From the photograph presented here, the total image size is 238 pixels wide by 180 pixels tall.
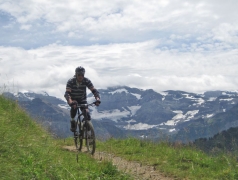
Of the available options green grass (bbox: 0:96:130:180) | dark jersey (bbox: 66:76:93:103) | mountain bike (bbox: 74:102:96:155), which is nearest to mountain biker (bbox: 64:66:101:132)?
dark jersey (bbox: 66:76:93:103)

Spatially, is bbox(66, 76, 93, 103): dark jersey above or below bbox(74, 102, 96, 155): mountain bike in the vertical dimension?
above

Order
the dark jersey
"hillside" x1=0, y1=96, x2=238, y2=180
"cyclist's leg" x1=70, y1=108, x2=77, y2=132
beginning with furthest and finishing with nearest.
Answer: "cyclist's leg" x1=70, y1=108, x2=77, y2=132 → the dark jersey → "hillside" x1=0, y1=96, x2=238, y2=180

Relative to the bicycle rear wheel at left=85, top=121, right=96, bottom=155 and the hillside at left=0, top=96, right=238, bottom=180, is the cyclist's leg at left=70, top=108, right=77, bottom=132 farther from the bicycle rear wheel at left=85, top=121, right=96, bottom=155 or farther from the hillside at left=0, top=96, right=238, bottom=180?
the hillside at left=0, top=96, right=238, bottom=180

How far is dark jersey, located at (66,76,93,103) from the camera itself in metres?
12.3

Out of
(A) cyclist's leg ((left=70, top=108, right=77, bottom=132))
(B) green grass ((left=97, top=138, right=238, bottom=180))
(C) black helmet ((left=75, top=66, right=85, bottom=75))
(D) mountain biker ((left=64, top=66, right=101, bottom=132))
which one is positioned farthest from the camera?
(A) cyclist's leg ((left=70, top=108, right=77, bottom=132))

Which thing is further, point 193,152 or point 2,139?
point 193,152

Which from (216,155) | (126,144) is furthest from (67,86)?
(216,155)

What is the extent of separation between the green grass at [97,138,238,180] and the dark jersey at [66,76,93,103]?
2900 mm

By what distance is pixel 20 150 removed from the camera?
7.15 m

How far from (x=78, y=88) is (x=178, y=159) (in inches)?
190

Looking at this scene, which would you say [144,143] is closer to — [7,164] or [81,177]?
[81,177]

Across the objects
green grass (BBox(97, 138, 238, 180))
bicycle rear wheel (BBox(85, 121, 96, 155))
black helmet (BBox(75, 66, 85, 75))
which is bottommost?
green grass (BBox(97, 138, 238, 180))

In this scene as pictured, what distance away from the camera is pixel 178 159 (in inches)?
419

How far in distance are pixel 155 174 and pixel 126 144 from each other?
18.0 ft
